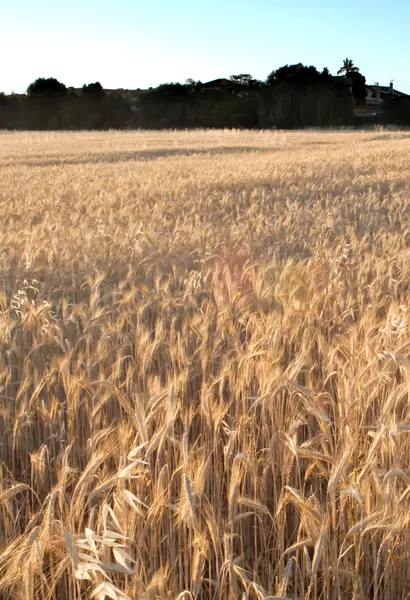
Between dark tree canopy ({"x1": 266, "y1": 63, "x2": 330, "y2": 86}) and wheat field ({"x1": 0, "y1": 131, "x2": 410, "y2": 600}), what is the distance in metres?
38.7

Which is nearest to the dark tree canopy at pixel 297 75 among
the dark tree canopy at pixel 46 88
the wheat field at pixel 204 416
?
the dark tree canopy at pixel 46 88

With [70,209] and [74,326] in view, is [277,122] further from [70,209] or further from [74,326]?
[74,326]

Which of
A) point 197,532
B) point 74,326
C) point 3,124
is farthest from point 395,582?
point 3,124

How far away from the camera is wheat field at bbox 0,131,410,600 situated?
1081mm

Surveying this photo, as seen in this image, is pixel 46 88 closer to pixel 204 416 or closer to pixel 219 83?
pixel 219 83

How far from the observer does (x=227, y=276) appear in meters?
2.96

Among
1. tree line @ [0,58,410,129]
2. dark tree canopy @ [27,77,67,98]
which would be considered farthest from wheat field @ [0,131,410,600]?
dark tree canopy @ [27,77,67,98]

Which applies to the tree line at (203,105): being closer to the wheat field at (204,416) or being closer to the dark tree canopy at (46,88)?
the dark tree canopy at (46,88)

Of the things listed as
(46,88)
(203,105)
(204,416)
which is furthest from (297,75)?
(204,416)

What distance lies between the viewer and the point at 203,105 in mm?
42125

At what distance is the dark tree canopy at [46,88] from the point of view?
4262cm

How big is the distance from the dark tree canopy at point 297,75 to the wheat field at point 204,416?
38688 mm

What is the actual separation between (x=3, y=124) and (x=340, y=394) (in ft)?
148

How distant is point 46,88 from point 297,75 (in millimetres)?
17199
